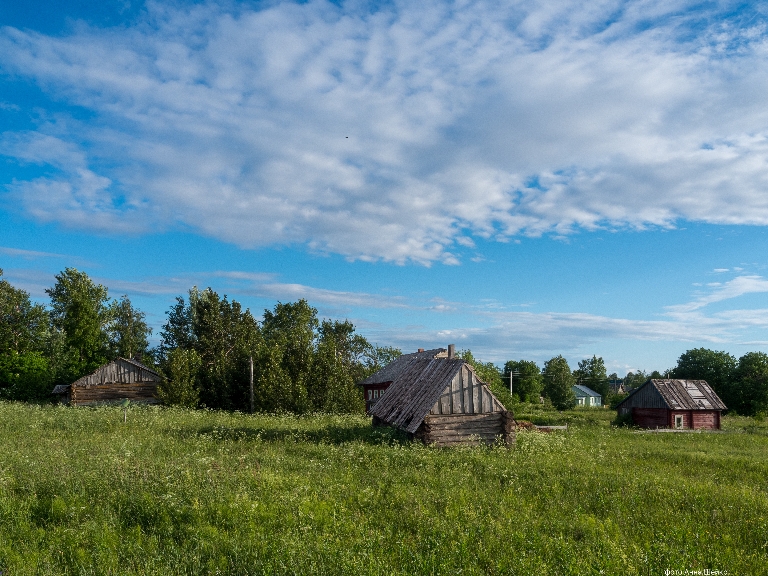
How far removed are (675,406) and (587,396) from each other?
64.8 m

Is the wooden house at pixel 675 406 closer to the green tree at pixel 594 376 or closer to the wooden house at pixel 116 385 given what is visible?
the wooden house at pixel 116 385

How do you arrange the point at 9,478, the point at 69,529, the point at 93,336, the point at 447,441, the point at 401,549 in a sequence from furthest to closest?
the point at 93,336 < the point at 447,441 < the point at 9,478 < the point at 69,529 < the point at 401,549

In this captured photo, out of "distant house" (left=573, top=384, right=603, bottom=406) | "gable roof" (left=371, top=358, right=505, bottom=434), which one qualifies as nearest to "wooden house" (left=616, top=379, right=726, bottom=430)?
"gable roof" (left=371, top=358, right=505, bottom=434)

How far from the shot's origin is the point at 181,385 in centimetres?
3972

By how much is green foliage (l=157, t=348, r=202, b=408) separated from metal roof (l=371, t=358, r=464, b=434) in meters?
20.2

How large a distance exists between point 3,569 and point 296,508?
466 centimetres

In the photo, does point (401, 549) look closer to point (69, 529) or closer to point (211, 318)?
point (69, 529)

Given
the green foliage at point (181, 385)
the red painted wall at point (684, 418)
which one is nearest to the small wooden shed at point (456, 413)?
the green foliage at point (181, 385)

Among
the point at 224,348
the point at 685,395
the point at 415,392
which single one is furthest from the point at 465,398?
the point at 224,348

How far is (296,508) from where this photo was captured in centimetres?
1024

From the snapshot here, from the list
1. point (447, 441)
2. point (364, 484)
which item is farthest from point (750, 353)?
point (364, 484)

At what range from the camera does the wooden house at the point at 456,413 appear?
774 inches

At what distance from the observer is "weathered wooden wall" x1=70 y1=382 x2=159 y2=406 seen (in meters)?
40.9

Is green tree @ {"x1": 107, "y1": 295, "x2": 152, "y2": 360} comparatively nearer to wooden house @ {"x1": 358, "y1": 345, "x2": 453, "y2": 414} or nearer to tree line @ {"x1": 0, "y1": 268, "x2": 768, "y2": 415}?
tree line @ {"x1": 0, "y1": 268, "x2": 768, "y2": 415}
